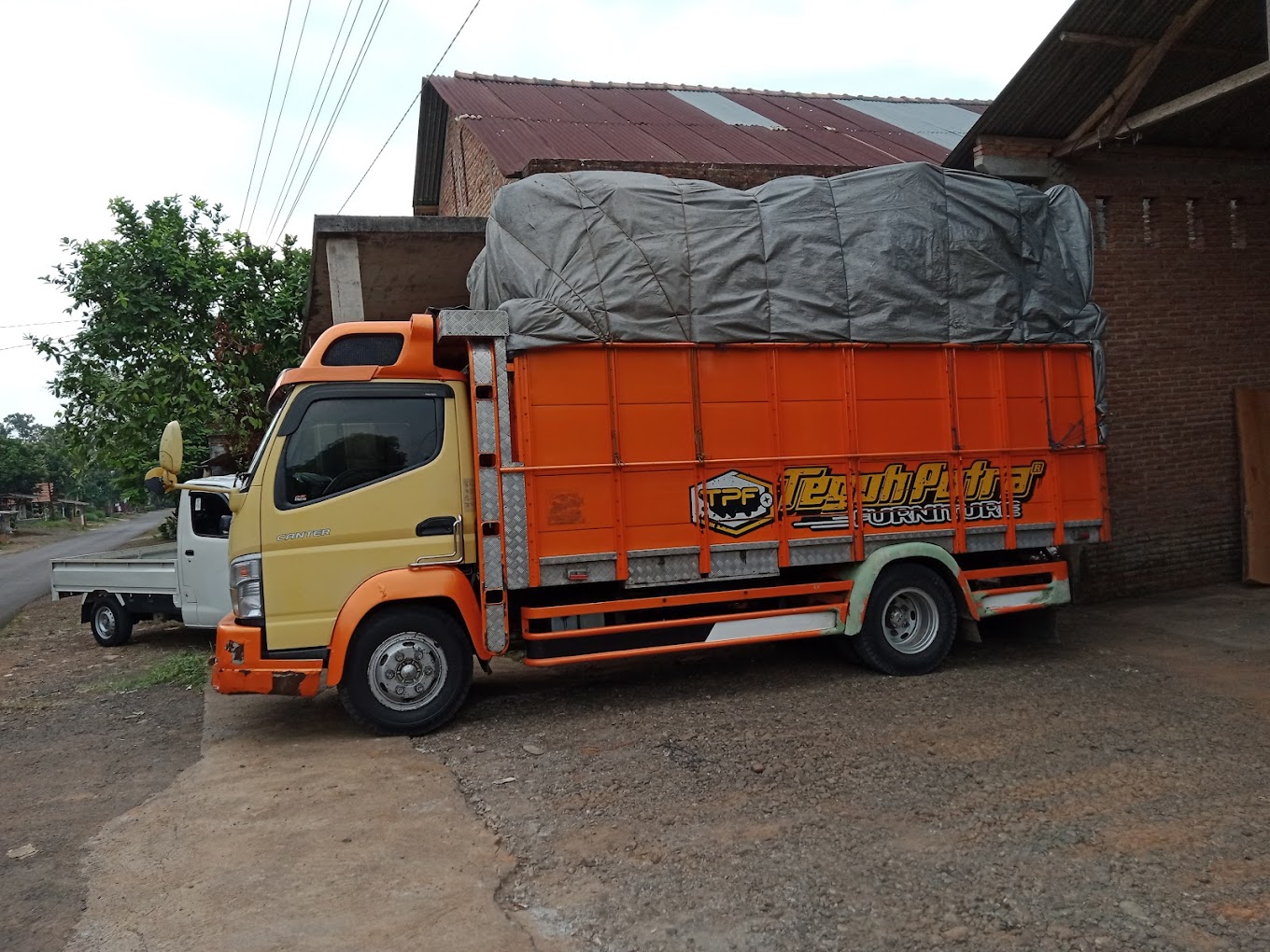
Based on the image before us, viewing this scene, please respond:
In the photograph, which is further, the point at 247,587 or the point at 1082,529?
the point at 1082,529

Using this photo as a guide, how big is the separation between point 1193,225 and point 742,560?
24.7 ft

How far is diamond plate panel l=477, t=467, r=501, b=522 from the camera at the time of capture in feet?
20.5

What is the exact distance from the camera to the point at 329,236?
968 cm

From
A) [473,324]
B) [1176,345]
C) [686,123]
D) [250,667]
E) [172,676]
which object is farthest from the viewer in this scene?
[686,123]

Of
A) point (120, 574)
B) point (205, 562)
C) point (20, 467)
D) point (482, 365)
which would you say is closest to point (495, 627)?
point (482, 365)

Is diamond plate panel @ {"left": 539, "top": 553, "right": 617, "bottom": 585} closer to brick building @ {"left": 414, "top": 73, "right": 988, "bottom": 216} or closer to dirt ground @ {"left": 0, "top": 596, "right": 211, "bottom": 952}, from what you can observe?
dirt ground @ {"left": 0, "top": 596, "right": 211, "bottom": 952}

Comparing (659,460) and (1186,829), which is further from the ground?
Result: (659,460)

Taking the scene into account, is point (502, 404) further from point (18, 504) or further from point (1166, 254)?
point (18, 504)

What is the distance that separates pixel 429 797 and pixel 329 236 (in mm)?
6457

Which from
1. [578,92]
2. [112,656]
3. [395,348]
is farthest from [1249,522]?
[112,656]

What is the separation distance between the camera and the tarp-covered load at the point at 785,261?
6.60 meters

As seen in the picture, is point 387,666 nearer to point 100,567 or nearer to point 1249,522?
point 100,567

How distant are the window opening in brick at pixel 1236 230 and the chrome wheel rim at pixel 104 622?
13.6 m

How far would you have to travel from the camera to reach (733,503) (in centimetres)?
674
